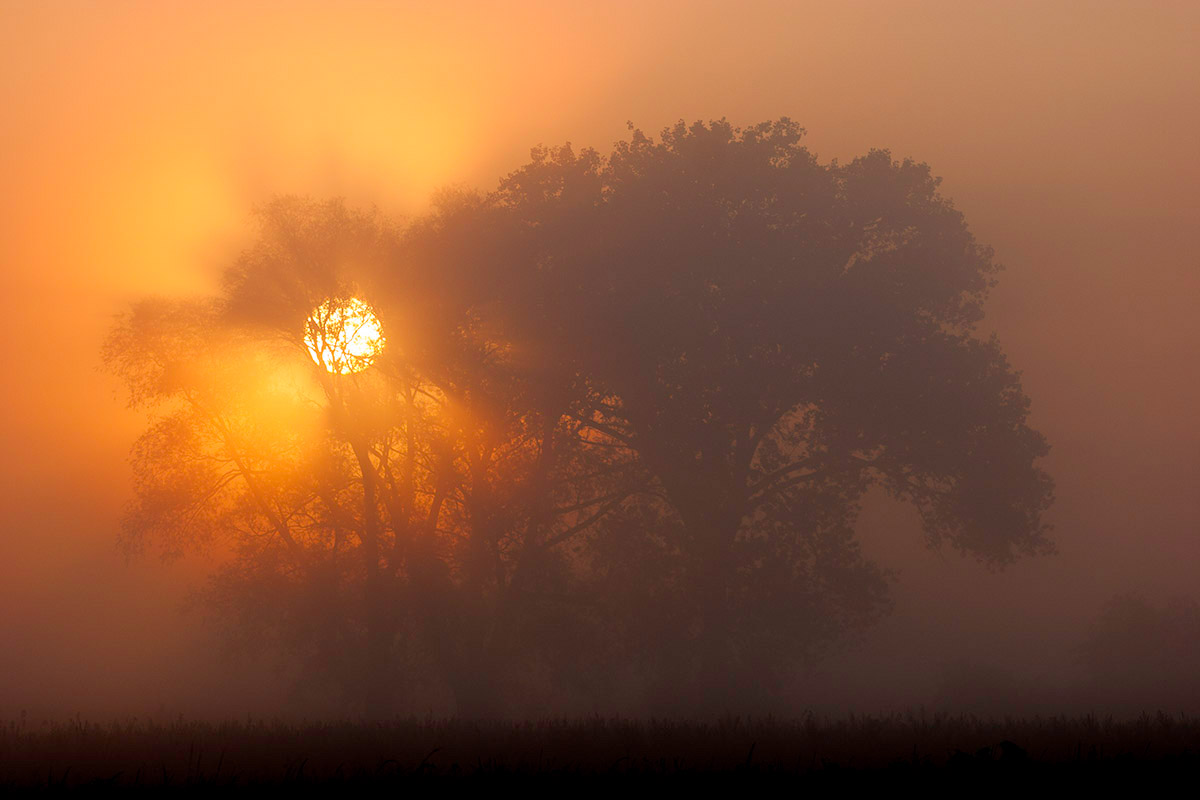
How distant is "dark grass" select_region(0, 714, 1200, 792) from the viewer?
6883mm

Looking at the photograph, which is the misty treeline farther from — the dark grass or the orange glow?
the dark grass

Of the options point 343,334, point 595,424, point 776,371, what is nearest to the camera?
point 776,371

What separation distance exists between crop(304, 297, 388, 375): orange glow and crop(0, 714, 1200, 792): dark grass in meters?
14.5

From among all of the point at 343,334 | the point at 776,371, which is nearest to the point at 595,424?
the point at 776,371

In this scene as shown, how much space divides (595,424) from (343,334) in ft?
24.8

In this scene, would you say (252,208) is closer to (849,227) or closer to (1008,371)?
(849,227)

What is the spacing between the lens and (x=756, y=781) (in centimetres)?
686

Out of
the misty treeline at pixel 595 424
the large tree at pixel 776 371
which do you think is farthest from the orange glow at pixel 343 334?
the large tree at pixel 776 371

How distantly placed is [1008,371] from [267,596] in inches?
778

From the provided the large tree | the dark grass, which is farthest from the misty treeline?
the dark grass

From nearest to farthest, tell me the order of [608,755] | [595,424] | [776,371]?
[608,755] → [776,371] → [595,424]

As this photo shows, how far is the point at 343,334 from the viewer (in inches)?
1082

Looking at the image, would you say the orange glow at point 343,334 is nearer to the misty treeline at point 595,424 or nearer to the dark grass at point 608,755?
the misty treeline at point 595,424

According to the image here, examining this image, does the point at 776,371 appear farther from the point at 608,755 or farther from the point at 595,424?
the point at 608,755
